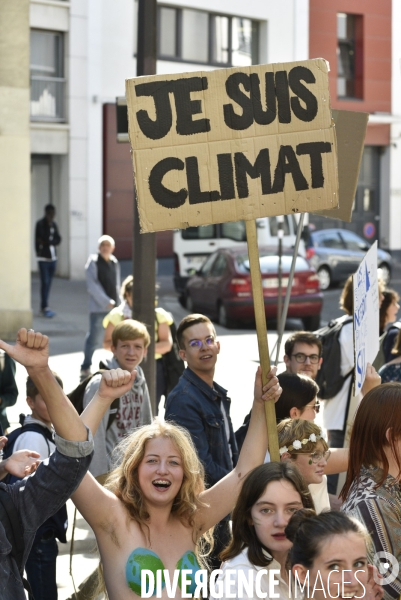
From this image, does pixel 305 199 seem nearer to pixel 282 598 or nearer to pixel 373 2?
pixel 282 598

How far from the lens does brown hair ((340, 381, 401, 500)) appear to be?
3.77m

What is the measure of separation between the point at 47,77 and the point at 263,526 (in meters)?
25.5

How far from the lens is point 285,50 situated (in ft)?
104

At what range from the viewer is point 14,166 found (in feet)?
53.2

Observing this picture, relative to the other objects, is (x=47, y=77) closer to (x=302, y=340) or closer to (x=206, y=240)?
(x=206, y=240)

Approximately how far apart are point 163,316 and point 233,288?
10.4 metres

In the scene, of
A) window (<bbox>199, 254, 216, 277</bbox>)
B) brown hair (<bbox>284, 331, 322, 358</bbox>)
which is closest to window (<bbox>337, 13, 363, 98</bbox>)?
window (<bbox>199, 254, 216, 277</bbox>)

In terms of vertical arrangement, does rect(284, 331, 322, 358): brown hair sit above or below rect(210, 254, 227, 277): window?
above

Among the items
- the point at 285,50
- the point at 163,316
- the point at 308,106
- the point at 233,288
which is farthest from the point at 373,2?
the point at 308,106

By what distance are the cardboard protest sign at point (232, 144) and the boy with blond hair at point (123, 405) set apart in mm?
1613

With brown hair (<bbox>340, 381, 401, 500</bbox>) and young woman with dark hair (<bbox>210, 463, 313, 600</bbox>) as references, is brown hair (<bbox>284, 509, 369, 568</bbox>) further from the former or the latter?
brown hair (<bbox>340, 381, 401, 500</bbox>)

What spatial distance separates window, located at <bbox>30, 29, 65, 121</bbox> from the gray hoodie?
2222 centimetres

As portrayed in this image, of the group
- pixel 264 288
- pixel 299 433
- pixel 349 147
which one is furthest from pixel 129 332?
pixel 264 288

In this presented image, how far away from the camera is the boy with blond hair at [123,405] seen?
19.8ft
